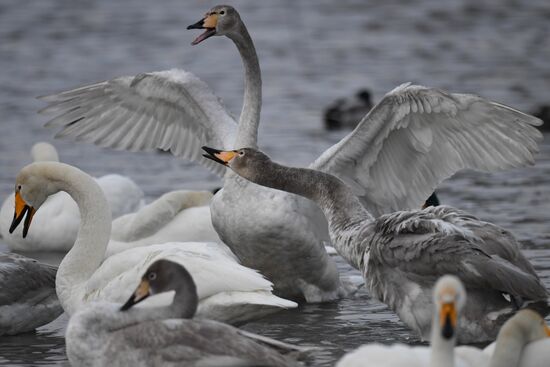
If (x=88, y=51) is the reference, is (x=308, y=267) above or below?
below

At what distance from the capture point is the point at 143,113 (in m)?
11.1

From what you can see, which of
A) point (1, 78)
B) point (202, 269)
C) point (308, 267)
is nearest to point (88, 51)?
point (1, 78)

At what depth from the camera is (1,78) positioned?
22.2 metres

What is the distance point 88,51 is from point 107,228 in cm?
1728

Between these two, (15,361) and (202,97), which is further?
(202,97)

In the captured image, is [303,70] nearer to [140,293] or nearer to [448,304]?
[140,293]

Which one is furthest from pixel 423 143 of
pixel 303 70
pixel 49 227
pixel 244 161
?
pixel 303 70

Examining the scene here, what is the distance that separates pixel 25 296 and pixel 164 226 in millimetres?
2714

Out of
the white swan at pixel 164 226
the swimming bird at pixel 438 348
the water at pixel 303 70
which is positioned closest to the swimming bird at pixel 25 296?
the water at pixel 303 70

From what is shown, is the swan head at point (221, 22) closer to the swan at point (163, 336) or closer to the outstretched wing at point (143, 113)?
the outstretched wing at point (143, 113)

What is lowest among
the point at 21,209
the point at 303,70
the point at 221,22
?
the point at 21,209

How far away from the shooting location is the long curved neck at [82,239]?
26.7 feet

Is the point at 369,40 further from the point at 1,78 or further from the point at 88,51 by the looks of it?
the point at 1,78

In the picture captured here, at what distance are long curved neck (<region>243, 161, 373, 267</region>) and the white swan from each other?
2552 mm
